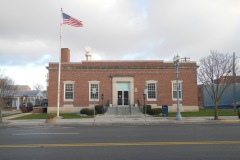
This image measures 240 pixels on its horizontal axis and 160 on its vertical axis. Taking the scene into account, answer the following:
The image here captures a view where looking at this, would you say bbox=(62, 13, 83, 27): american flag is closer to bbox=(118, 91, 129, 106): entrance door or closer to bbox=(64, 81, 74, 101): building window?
bbox=(64, 81, 74, 101): building window

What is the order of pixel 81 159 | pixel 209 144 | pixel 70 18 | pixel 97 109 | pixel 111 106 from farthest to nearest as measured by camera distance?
pixel 111 106 → pixel 97 109 → pixel 70 18 → pixel 209 144 → pixel 81 159

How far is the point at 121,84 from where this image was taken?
42000 millimetres

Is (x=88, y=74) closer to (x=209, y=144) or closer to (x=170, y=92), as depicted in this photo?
(x=170, y=92)

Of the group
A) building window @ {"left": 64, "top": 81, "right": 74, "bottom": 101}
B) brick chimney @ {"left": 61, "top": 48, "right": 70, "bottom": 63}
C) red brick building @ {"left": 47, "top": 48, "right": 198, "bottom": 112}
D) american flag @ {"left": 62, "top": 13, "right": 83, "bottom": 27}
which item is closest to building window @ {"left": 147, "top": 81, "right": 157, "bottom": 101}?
red brick building @ {"left": 47, "top": 48, "right": 198, "bottom": 112}

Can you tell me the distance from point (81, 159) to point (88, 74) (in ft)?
111

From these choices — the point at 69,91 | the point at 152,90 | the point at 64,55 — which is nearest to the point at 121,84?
the point at 152,90

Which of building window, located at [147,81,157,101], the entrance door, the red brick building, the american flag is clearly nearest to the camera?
the american flag

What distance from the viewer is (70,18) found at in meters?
33.1

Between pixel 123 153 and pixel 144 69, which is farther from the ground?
pixel 144 69

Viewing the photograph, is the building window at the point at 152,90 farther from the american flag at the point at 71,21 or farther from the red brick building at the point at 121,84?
the american flag at the point at 71,21

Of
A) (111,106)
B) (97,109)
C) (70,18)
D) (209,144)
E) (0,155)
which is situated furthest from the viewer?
(111,106)

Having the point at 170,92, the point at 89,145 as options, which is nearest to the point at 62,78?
the point at 170,92

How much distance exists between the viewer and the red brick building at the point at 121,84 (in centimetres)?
4172

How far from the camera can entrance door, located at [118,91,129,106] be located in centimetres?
4188
